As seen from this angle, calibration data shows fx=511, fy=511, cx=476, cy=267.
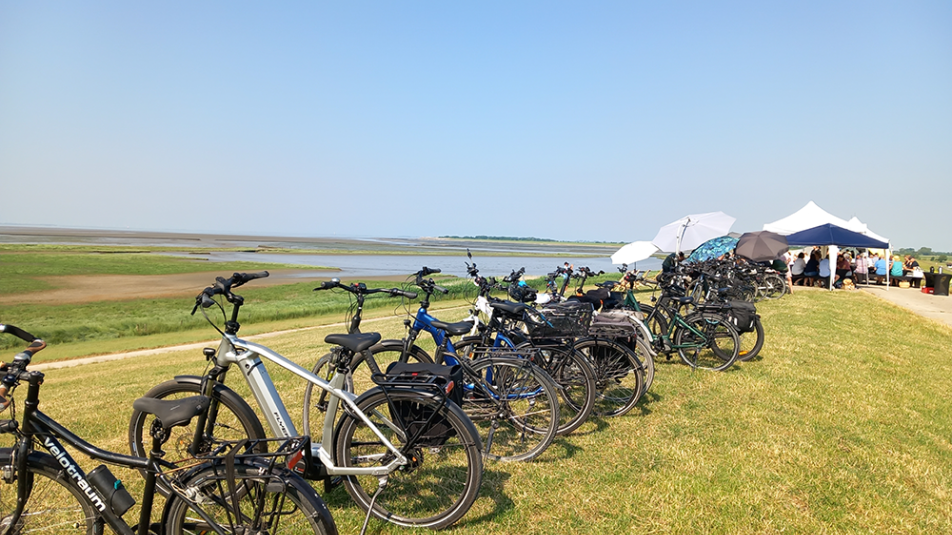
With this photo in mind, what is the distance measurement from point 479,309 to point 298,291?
26203mm

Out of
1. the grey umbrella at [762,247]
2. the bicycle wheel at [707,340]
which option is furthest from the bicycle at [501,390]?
the grey umbrella at [762,247]

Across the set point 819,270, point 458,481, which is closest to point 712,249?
point 819,270

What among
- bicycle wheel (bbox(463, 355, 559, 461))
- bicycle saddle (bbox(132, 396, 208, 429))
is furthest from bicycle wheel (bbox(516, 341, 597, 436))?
bicycle saddle (bbox(132, 396, 208, 429))

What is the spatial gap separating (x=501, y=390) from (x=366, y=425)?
137 cm

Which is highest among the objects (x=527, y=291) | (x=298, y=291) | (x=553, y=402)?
(x=527, y=291)

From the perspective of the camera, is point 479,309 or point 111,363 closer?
point 479,309

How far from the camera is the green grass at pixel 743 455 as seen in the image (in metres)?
3.47

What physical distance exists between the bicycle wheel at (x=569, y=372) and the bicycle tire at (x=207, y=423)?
7.98 feet

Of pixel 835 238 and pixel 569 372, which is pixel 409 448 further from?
pixel 835 238

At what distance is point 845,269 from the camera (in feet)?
65.9

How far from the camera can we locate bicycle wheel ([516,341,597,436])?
182 inches

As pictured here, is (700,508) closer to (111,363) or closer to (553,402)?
(553,402)

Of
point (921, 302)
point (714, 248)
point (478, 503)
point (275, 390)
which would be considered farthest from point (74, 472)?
point (714, 248)

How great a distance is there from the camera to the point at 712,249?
24078 mm
